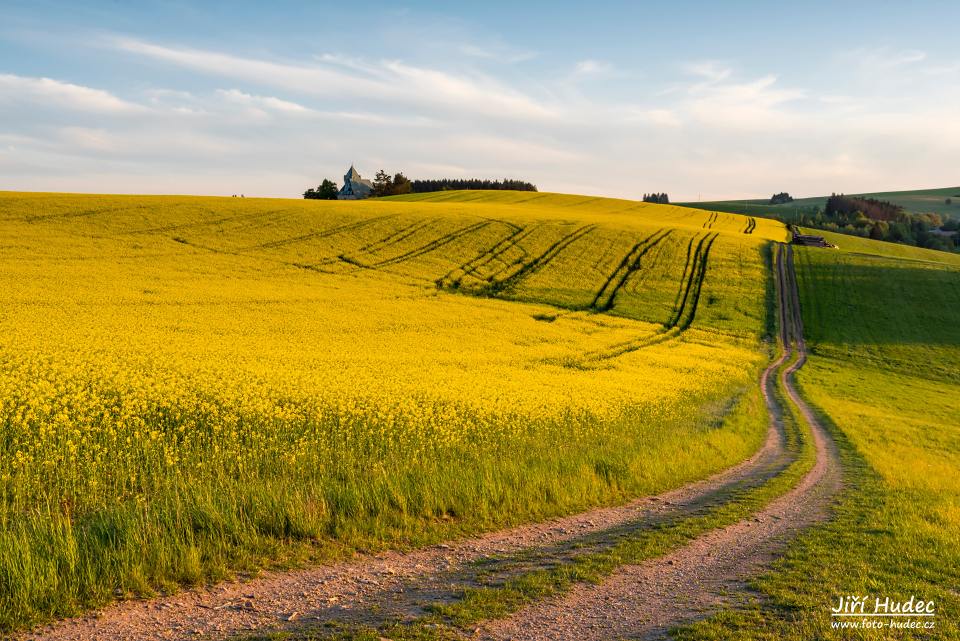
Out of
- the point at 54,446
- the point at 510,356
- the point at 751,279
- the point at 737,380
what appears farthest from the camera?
the point at 751,279

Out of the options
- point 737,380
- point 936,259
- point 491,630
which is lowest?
point 737,380

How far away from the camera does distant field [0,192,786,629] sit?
334 inches

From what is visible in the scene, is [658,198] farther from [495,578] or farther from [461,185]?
Answer: [495,578]

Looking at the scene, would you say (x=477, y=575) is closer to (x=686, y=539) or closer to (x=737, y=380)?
(x=686, y=539)

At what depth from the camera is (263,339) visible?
25547 mm

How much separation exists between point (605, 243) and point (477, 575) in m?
60.5

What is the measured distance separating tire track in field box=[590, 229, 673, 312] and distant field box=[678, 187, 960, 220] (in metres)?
73.4

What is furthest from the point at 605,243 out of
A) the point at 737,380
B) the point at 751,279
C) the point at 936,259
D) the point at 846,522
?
the point at 846,522

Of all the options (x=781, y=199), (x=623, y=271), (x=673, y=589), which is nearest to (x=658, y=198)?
(x=781, y=199)

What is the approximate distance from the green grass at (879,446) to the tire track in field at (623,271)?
47.6 ft

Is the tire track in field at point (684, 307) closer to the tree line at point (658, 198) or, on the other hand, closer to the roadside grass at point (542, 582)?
the roadside grass at point (542, 582)

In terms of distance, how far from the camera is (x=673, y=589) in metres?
7.68

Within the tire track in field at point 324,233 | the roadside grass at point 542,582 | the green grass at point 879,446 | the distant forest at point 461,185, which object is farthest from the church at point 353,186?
the roadside grass at point 542,582

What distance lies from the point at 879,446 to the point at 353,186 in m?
175
